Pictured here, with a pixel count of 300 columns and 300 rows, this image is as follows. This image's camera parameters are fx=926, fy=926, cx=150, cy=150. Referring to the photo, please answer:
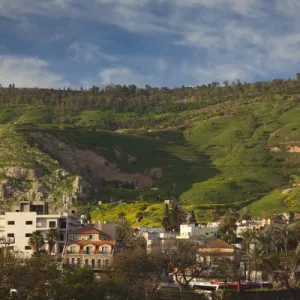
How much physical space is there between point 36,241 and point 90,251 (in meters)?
7.09

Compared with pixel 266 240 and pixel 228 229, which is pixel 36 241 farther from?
pixel 228 229

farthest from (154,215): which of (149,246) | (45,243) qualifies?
(45,243)

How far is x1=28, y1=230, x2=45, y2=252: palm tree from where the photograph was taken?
392 ft

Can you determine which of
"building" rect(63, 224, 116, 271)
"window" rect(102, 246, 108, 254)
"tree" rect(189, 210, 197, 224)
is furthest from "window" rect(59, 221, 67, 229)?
"tree" rect(189, 210, 197, 224)

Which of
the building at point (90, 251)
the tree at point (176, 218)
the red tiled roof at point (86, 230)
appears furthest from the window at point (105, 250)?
the tree at point (176, 218)

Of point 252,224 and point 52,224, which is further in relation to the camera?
point 252,224

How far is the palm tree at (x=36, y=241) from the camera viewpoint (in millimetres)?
119562

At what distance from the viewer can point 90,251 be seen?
11950 centimetres

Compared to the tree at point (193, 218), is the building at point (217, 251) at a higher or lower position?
lower

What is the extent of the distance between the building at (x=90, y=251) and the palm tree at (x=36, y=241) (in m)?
3.26

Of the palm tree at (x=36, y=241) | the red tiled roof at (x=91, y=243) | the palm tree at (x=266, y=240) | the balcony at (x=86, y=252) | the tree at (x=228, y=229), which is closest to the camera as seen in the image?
the balcony at (x=86, y=252)

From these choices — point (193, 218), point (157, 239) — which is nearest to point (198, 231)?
point (157, 239)

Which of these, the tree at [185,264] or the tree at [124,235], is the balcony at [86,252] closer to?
the tree at [124,235]

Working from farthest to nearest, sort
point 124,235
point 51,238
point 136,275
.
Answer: point 124,235 < point 51,238 < point 136,275
